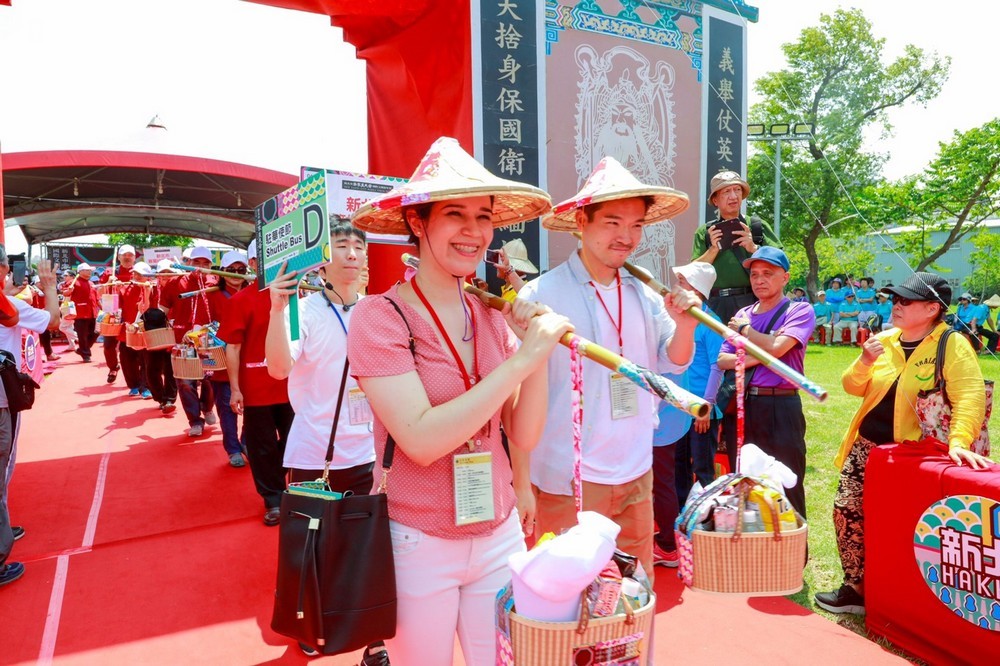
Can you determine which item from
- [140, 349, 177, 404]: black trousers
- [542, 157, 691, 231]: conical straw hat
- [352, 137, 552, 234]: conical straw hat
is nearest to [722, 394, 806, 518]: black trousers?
[542, 157, 691, 231]: conical straw hat

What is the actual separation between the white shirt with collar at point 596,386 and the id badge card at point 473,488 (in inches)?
26.2

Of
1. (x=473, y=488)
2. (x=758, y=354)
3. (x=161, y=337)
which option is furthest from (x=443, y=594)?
(x=161, y=337)

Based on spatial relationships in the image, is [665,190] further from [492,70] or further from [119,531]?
[119,531]

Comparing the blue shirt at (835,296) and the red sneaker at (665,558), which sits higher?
the blue shirt at (835,296)

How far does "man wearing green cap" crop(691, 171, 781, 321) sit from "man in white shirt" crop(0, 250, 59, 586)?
4405 millimetres

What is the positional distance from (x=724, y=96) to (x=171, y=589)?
19.2ft

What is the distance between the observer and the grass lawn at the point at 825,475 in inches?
148

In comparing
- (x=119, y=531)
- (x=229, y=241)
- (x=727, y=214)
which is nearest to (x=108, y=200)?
(x=229, y=241)

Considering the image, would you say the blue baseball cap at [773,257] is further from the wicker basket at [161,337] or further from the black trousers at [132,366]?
the black trousers at [132,366]

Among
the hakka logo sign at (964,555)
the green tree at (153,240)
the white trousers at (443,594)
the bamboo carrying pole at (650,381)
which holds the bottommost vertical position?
the hakka logo sign at (964,555)

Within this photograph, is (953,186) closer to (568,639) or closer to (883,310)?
(883,310)

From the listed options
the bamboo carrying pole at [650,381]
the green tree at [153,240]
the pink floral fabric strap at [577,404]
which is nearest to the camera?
the bamboo carrying pole at [650,381]

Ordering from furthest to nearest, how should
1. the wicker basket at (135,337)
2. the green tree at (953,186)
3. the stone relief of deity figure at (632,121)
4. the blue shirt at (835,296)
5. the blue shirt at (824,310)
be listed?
the blue shirt at (824,310), the blue shirt at (835,296), the green tree at (953,186), the wicker basket at (135,337), the stone relief of deity figure at (632,121)

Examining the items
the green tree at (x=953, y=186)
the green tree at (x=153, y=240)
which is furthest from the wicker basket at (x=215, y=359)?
the green tree at (x=153, y=240)
